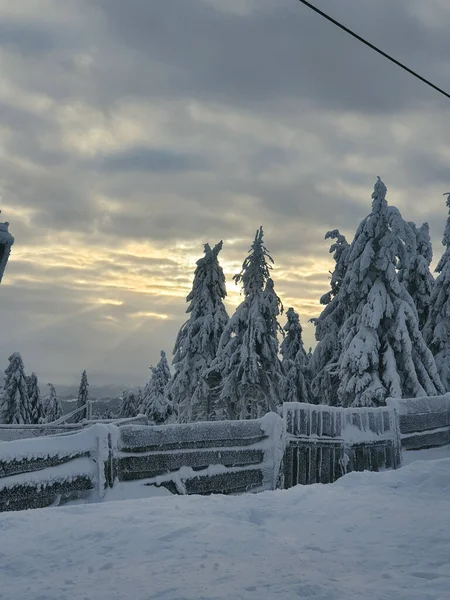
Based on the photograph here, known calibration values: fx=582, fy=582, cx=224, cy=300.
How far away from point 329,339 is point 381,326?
15.0 feet

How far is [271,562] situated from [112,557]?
125 centimetres

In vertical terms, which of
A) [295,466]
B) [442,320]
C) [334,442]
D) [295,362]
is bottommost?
[295,466]

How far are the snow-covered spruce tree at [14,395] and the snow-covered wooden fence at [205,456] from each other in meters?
38.5

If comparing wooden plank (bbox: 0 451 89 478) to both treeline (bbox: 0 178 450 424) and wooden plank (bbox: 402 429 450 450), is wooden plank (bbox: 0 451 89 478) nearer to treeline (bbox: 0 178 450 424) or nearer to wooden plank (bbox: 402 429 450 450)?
wooden plank (bbox: 402 429 450 450)

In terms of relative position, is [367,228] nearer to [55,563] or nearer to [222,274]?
[222,274]

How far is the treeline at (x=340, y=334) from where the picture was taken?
22.2m

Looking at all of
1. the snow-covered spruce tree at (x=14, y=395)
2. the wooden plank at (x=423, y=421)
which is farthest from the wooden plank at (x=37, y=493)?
the snow-covered spruce tree at (x=14, y=395)

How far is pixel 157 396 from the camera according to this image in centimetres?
4700

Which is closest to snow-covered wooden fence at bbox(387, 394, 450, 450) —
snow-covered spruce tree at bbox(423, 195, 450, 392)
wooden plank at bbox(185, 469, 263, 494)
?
wooden plank at bbox(185, 469, 263, 494)

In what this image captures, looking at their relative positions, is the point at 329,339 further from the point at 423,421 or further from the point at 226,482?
the point at 226,482

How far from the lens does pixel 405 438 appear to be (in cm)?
1478

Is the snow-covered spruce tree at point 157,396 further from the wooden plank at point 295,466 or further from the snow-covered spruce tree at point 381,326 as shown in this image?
the wooden plank at point 295,466

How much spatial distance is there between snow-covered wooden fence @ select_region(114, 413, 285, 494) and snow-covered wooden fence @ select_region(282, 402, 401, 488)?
1.88 ft

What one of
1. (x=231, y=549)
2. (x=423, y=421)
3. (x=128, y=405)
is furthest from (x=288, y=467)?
(x=128, y=405)
